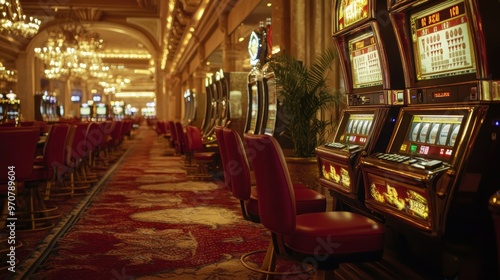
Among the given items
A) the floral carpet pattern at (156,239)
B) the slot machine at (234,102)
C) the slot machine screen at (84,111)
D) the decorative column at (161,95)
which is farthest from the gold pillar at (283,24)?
the slot machine screen at (84,111)

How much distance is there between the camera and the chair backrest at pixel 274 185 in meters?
2.02

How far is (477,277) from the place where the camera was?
6.50ft

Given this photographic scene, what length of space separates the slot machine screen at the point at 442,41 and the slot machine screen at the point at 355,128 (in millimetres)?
440

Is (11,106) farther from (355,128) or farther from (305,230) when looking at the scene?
(305,230)

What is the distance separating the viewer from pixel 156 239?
3814mm

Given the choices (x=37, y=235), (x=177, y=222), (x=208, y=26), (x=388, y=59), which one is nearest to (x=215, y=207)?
(x=177, y=222)

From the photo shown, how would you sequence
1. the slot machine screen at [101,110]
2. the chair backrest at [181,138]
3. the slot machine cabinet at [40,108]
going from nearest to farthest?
the chair backrest at [181,138]
the slot machine cabinet at [40,108]
the slot machine screen at [101,110]

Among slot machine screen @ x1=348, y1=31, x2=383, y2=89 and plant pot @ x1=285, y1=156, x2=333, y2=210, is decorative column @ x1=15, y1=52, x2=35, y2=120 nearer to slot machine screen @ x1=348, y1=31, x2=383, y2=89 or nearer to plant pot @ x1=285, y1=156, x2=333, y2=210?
plant pot @ x1=285, y1=156, x2=333, y2=210

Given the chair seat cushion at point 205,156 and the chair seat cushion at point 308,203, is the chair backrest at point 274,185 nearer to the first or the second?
the chair seat cushion at point 308,203

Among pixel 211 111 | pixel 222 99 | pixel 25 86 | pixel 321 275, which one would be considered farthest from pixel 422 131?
pixel 25 86

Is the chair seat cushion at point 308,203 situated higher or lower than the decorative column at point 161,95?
lower

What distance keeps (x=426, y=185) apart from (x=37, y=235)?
2957mm

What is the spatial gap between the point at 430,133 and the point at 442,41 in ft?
1.19

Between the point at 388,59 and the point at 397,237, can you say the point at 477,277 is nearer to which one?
the point at 397,237
